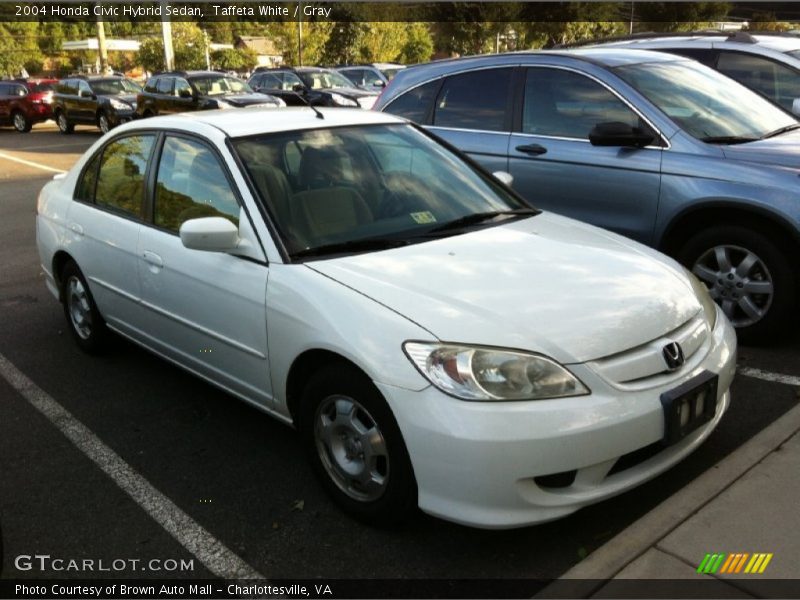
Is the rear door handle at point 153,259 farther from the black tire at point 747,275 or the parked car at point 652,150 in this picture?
the black tire at point 747,275

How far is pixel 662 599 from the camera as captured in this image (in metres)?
2.50

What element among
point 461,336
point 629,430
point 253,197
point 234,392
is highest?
point 253,197

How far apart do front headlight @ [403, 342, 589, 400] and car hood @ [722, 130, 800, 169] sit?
269cm

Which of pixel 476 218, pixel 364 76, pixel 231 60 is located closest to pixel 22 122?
pixel 364 76

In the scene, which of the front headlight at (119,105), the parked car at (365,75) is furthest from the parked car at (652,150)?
the parked car at (365,75)

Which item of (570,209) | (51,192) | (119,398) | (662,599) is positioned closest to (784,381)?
(570,209)

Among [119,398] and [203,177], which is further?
[119,398]

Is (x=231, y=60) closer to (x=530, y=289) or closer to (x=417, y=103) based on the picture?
(x=417, y=103)

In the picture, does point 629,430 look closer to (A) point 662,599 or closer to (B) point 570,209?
(A) point 662,599

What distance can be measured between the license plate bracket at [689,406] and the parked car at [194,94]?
1613cm

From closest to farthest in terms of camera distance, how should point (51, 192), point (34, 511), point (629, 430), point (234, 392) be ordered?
1. point (629, 430)
2. point (34, 511)
3. point (234, 392)
4. point (51, 192)

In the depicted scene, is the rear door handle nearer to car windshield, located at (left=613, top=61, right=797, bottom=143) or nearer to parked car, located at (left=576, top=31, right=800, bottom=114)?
car windshield, located at (left=613, top=61, right=797, bottom=143)

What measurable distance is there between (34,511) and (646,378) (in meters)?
2.58

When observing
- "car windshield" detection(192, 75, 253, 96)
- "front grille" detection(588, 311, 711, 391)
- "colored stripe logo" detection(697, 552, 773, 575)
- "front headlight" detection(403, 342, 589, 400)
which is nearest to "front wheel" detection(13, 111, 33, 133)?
"car windshield" detection(192, 75, 253, 96)
